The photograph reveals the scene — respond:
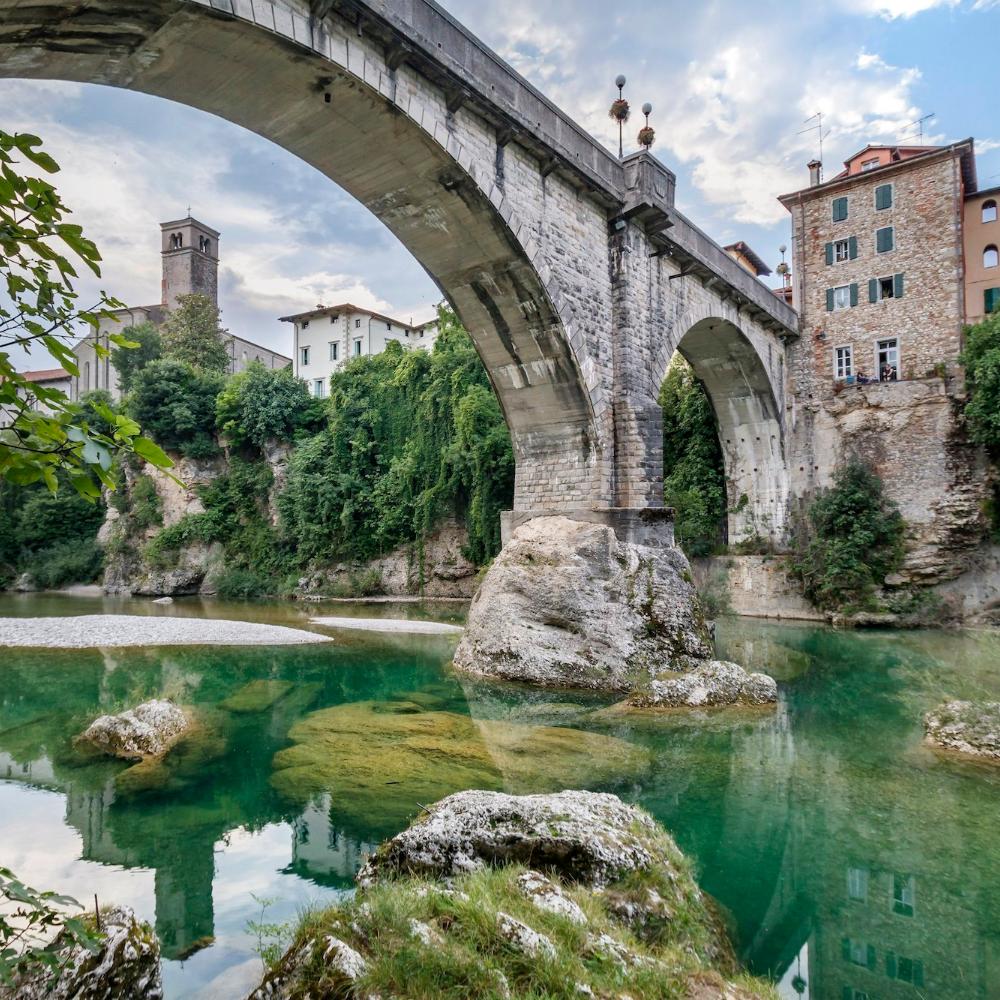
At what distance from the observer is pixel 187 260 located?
43656mm

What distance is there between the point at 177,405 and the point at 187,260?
20.9 metres

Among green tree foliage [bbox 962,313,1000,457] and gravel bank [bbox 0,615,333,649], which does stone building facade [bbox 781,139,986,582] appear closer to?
Result: green tree foliage [bbox 962,313,1000,457]

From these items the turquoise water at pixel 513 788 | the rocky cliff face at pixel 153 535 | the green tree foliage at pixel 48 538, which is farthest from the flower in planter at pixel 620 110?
the green tree foliage at pixel 48 538

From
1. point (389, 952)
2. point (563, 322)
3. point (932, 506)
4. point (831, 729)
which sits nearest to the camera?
point (389, 952)

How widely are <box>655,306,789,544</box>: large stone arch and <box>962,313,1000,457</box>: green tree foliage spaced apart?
4.54 m

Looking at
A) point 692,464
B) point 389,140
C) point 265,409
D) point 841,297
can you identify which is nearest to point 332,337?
point 265,409

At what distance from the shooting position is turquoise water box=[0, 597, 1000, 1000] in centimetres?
364

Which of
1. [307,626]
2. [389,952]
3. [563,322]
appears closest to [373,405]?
[307,626]

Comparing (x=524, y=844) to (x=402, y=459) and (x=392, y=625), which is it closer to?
(x=392, y=625)

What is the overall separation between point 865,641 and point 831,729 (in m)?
8.23

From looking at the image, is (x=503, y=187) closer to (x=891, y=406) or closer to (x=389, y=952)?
(x=389, y=952)

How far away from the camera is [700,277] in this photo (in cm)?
1488

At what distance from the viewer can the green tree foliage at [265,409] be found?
88.4 feet

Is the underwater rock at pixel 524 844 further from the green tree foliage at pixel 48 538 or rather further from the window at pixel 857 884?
the green tree foliage at pixel 48 538
